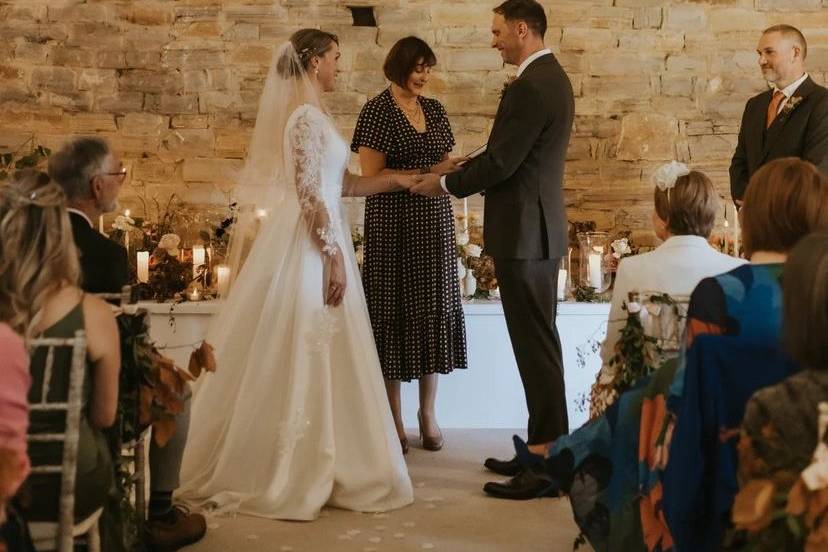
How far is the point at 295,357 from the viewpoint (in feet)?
11.8

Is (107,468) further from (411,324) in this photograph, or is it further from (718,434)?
(411,324)

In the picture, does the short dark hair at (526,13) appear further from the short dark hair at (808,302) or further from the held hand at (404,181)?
the short dark hair at (808,302)

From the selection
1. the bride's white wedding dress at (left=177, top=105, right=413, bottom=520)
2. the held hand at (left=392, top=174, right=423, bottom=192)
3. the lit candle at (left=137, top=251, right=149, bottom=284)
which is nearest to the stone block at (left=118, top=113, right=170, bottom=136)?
the lit candle at (left=137, top=251, right=149, bottom=284)

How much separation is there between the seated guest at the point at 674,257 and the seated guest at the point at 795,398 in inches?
44.3

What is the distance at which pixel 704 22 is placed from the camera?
5.77m

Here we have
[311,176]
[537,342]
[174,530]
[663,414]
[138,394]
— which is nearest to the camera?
[663,414]

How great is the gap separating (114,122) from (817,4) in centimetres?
400

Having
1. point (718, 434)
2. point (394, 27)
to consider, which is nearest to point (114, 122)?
point (394, 27)

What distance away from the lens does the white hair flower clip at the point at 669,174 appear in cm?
302

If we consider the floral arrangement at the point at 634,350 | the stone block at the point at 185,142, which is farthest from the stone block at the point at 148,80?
the floral arrangement at the point at 634,350

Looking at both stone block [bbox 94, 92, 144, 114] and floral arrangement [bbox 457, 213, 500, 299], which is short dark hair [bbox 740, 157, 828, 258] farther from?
stone block [bbox 94, 92, 144, 114]

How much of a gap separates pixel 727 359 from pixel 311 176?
6.68 ft

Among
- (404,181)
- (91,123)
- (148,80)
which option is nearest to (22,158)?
(91,123)

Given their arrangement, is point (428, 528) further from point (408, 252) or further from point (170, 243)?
point (170, 243)
